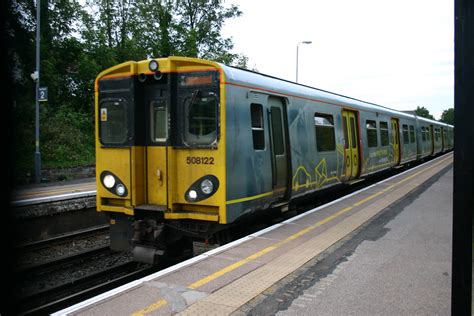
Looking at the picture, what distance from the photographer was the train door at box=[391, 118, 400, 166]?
55.2 ft

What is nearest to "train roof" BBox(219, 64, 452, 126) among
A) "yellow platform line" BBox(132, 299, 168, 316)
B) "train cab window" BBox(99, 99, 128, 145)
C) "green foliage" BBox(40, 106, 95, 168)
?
"train cab window" BBox(99, 99, 128, 145)

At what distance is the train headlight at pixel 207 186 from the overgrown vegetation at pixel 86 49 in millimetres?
12461

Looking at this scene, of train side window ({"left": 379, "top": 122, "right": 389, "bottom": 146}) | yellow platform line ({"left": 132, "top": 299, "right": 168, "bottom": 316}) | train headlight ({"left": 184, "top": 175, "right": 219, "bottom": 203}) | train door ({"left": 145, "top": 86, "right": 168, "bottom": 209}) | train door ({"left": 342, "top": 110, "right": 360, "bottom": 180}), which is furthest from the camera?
train side window ({"left": 379, "top": 122, "right": 389, "bottom": 146})

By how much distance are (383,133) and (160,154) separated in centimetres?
1115

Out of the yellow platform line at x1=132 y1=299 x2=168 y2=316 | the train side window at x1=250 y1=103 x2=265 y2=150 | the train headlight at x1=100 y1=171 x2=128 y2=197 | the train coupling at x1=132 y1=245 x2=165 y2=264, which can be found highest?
the train side window at x1=250 y1=103 x2=265 y2=150

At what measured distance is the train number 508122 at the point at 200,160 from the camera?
5.88 m

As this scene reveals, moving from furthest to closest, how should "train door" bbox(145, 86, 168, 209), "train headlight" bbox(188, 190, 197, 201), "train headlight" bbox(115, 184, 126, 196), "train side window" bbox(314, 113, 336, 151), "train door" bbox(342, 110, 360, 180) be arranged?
1. "train door" bbox(342, 110, 360, 180)
2. "train side window" bbox(314, 113, 336, 151)
3. "train headlight" bbox(115, 184, 126, 196)
4. "train door" bbox(145, 86, 168, 209)
5. "train headlight" bbox(188, 190, 197, 201)

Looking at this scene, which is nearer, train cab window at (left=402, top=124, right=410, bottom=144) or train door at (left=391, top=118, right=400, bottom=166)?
train door at (left=391, top=118, right=400, bottom=166)

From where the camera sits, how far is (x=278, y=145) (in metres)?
7.36

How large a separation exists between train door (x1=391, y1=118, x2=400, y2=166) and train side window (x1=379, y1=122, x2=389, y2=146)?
4.01 ft

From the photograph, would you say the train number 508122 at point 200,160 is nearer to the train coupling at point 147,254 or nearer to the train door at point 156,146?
the train door at point 156,146

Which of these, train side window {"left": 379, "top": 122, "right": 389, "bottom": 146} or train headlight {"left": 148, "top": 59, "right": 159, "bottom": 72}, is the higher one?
train headlight {"left": 148, "top": 59, "right": 159, "bottom": 72}

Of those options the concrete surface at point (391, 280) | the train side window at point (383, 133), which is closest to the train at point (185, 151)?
the concrete surface at point (391, 280)

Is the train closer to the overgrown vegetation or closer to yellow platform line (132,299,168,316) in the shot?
yellow platform line (132,299,168,316)
